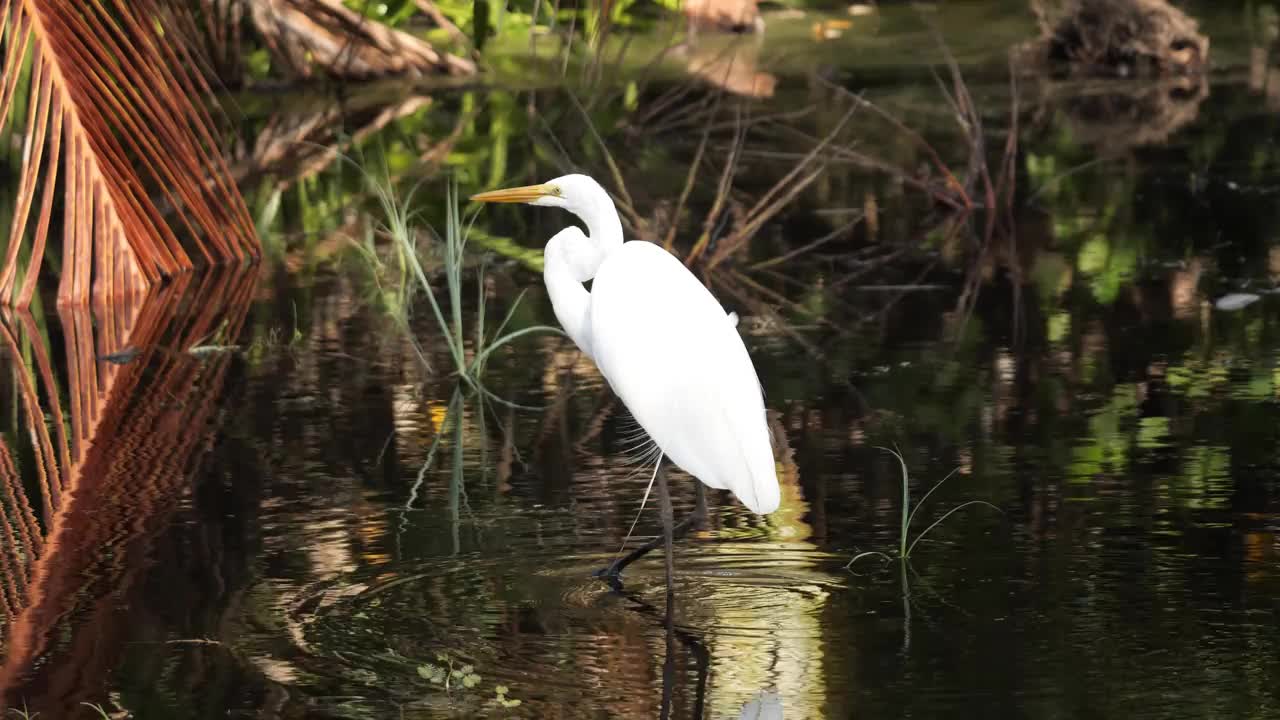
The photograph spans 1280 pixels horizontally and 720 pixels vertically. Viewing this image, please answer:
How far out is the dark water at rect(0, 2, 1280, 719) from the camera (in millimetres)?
4441

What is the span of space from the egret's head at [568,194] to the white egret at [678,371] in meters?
0.18

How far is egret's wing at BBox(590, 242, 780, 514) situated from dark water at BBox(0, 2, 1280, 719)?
35cm

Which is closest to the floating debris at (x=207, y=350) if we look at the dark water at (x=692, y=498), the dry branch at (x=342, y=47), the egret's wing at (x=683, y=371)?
the dark water at (x=692, y=498)

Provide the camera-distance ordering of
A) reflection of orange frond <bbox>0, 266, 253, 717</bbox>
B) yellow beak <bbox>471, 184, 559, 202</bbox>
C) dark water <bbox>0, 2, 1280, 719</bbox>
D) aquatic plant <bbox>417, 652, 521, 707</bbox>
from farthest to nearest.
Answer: yellow beak <bbox>471, 184, 559, 202</bbox> → reflection of orange frond <bbox>0, 266, 253, 717</bbox> → dark water <bbox>0, 2, 1280, 719</bbox> → aquatic plant <bbox>417, 652, 521, 707</bbox>

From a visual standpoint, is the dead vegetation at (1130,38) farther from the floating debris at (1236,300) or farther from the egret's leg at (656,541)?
the egret's leg at (656,541)

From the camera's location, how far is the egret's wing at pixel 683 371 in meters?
4.80

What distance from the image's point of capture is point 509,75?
64.5 ft

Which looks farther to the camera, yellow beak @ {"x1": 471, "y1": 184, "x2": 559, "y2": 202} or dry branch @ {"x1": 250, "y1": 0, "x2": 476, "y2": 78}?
dry branch @ {"x1": 250, "y1": 0, "x2": 476, "y2": 78}

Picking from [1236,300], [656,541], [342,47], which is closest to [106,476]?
[656,541]

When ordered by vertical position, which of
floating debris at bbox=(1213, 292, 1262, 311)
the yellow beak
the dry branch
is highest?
the dry branch

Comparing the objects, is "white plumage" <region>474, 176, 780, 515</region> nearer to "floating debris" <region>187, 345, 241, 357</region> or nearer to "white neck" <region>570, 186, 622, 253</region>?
"white neck" <region>570, 186, 622, 253</region>

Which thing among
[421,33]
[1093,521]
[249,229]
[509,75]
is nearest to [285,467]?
[1093,521]

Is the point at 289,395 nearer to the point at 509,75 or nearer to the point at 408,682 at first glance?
the point at 408,682

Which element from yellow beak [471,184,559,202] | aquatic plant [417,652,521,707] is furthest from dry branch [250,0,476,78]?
aquatic plant [417,652,521,707]
